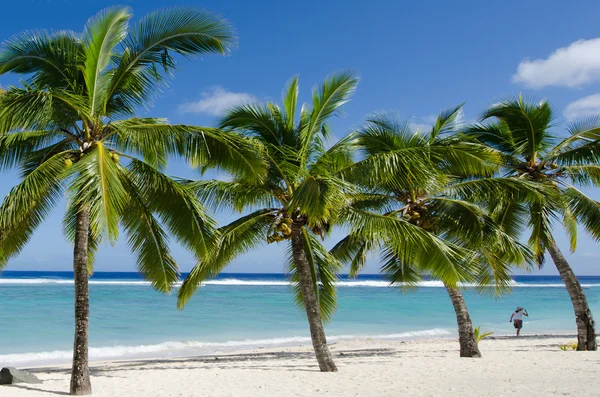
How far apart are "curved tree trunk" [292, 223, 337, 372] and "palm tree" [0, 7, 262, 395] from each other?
7.50ft

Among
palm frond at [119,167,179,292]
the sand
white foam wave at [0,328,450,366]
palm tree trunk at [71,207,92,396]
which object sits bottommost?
white foam wave at [0,328,450,366]

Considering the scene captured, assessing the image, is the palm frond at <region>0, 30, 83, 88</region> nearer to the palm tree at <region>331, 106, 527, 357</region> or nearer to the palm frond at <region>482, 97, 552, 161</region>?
the palm tree at <region>331, 106, 527, 357</region>

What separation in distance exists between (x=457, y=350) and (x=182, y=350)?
8832 mm

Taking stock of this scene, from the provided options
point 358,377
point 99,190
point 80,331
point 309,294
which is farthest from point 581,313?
point 99,190

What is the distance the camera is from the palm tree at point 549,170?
538 inches

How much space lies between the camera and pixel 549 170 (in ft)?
45.7

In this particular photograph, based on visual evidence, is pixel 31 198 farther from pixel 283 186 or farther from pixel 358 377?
pixel 358 377

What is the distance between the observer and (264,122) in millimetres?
10977

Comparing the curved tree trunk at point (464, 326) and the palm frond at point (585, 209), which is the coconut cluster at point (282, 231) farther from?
the palm frond at point (585, 209)

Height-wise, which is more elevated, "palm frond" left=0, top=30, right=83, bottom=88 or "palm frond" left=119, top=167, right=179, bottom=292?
"palm frond" left=0, top=30, right=83, bottom=88

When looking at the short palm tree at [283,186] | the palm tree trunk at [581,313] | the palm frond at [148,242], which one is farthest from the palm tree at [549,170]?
the palm frond at [148,242]

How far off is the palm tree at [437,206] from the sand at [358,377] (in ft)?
5.53

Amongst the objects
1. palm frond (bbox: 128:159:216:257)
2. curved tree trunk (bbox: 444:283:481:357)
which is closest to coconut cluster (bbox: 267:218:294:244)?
palm frond (bbox: 128:159:216:257)

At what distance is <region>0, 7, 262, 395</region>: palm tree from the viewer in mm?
8141
